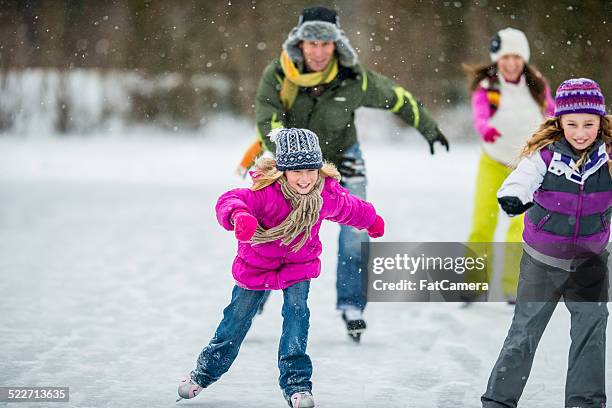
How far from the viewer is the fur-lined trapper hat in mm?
4586

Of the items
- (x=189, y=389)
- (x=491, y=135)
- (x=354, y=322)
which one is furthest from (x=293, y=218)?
(x=491, y=135)

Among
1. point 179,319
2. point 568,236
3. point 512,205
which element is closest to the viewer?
point 512,205

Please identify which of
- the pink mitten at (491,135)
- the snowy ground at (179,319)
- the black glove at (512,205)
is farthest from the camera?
the pink mitten at (491,135)

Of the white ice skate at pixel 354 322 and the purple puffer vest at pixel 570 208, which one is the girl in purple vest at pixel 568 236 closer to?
the purple puffer vest at pixel 570 208

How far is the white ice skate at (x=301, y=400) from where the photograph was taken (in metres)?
3.42

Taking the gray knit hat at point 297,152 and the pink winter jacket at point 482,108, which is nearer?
the gray knit hat at point 297,152

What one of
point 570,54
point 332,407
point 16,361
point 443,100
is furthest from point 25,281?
point 443,100

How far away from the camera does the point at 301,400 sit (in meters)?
3.42

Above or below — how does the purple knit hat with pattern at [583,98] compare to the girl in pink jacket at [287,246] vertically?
above

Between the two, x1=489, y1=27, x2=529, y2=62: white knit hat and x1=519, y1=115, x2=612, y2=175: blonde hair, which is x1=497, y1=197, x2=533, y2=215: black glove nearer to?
x1=519, y1=115, x2=612, y2=175: blonde hair

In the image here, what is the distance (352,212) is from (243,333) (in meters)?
0.64

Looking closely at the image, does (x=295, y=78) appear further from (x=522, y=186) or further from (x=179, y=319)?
(x=522, y=186)

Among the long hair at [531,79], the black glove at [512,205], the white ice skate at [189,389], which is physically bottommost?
the white ice skate at [189,389]

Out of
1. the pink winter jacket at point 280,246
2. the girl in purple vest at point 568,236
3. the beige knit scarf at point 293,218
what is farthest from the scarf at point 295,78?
the girl in purple vest at point 568,236
